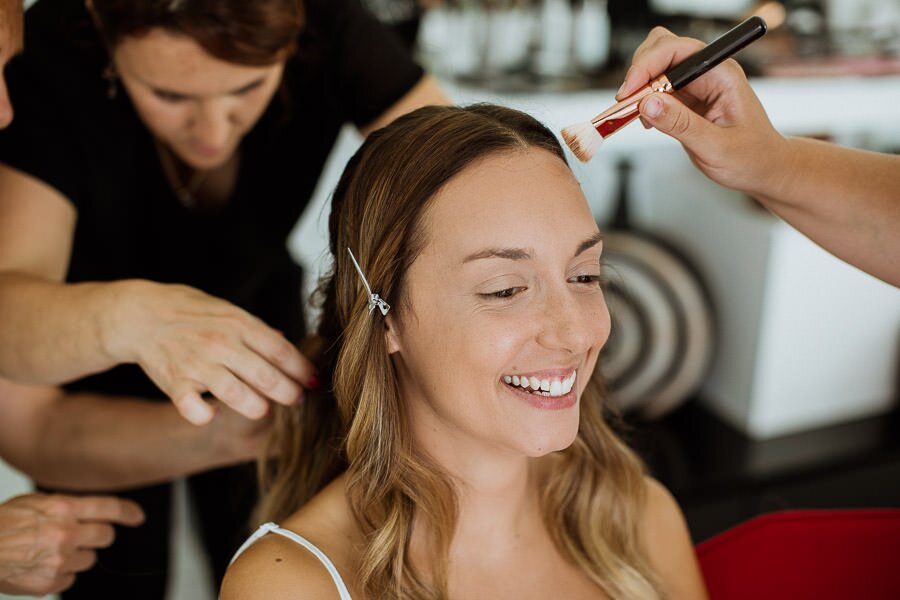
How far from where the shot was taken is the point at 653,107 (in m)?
1.05

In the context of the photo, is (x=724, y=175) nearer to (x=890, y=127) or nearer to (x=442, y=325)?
(x=442, y=325)

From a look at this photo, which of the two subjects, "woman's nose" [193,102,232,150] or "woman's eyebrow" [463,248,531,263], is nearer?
"woman's eyebrow" [463,248,531,263]

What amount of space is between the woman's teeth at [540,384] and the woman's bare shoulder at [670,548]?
0.33 metres

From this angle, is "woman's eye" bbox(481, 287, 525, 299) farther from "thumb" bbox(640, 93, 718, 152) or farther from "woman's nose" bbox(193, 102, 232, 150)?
"woman's nose" bbox(193, 102, 232, 150)

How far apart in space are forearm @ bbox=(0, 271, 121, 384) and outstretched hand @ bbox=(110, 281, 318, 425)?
31 millimetres

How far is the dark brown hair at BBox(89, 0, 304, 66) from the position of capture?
123cm

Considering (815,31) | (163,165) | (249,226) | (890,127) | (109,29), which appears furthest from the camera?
(890,127)

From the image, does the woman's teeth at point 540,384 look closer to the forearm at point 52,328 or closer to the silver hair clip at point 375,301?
the silver hair clip at point 375,301

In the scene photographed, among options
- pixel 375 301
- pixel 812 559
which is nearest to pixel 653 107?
pixel 375 301

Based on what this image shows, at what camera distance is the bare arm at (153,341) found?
3.64 feet

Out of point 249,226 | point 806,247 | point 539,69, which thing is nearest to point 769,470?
point 806,247

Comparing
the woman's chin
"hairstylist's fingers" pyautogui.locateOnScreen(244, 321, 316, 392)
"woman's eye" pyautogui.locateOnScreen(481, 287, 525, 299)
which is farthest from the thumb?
"hairstylist's fingers" pyautogui.locateOnScreen(244, 321, 316, 392)

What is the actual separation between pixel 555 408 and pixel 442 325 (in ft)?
0.54

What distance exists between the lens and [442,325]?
3.69 feet
